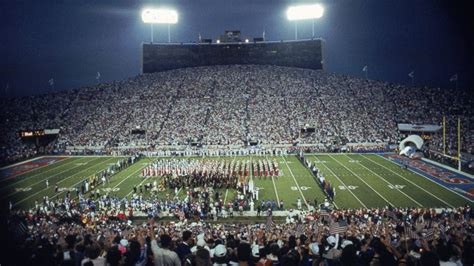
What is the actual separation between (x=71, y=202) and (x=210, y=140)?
2472cm

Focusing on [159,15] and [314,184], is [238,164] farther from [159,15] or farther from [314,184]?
[159,15]

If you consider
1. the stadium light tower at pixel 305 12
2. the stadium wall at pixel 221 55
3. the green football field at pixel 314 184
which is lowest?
the green football field at pixel 314 184

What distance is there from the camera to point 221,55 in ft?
212

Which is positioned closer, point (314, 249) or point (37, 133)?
point (314, 249)

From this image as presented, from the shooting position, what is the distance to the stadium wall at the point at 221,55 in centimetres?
6344

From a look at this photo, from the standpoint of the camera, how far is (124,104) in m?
51.6

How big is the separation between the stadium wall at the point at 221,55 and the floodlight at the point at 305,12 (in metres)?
6.50

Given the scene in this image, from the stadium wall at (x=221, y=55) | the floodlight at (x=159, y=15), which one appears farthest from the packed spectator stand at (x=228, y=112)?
the floodlight at (x=159, y=15)

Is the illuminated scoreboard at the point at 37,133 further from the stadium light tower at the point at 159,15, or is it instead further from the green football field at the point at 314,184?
the stadium light tower at the point at 159,15

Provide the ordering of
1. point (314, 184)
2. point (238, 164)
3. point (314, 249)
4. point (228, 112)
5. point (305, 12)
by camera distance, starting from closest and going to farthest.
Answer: point (314, 249) < point (314, 184) < point (238, 164) < point (228, 112) < point (305, 12)

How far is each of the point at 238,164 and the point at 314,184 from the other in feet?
23.2

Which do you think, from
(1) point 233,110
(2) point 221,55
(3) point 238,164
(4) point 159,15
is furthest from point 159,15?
(3) point 238,164

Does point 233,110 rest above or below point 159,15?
below

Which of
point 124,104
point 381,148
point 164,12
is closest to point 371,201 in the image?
point 381,148
